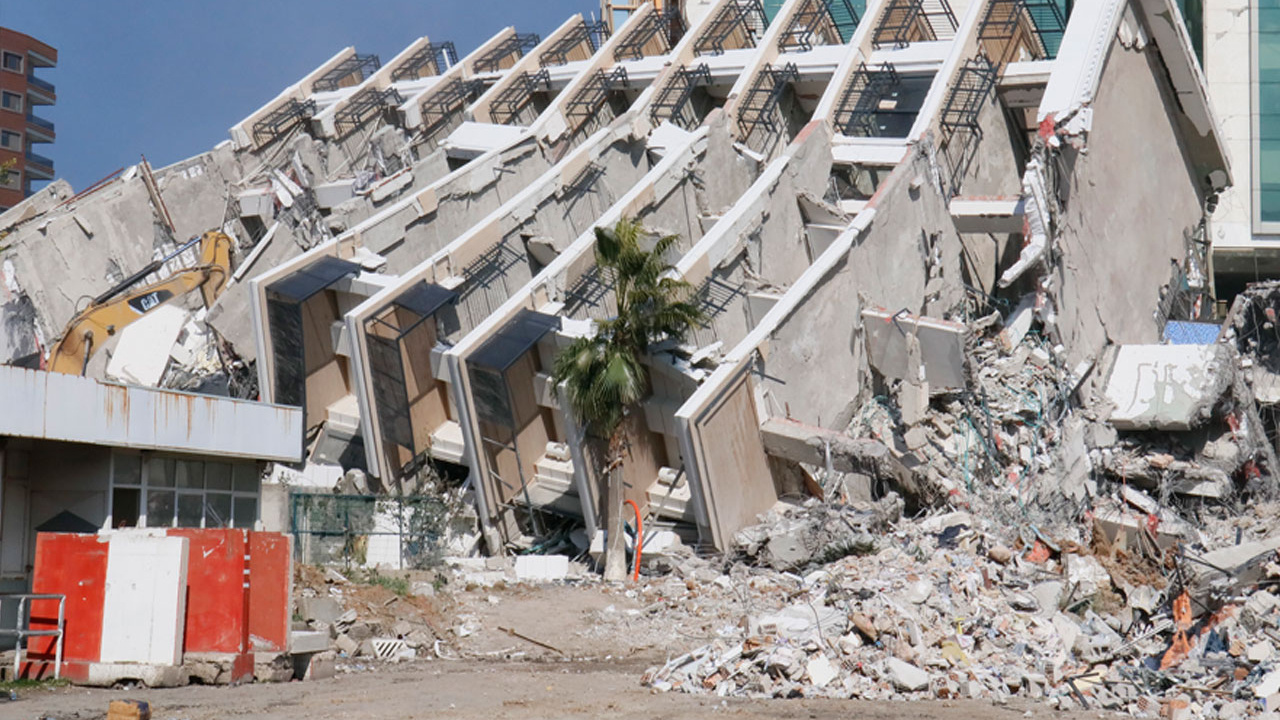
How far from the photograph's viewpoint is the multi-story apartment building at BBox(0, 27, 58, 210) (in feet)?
264

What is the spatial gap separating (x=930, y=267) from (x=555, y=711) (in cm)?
1662

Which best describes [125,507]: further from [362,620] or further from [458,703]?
[458,703]

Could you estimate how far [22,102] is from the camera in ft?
269

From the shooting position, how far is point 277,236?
33.8 meters

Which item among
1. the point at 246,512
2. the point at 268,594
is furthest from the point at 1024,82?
the point at 268,594

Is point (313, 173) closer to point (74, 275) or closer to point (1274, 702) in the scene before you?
point (74, 275)

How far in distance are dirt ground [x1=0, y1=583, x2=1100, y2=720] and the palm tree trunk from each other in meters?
2.37

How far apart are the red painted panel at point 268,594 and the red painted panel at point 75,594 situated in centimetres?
152

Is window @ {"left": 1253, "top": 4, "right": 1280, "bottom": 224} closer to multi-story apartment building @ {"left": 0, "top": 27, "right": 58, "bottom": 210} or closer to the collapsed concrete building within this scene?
the collapsed concrete building

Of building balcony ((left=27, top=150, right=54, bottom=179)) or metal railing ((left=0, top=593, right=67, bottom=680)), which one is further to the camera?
building balcony ((left=27, top=150, right=54, bottom=179))

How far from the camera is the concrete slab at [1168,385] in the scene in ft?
83.1

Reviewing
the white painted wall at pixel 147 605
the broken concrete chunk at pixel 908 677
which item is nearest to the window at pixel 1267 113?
the broken concrete chunk at pixel 908 677

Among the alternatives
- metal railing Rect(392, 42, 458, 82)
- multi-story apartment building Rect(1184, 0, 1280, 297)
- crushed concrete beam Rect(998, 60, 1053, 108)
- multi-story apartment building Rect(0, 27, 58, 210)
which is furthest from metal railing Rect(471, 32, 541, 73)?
multi-story apartment building Rect(0, 27, 58, 210)

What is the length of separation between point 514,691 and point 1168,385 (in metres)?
15.4
